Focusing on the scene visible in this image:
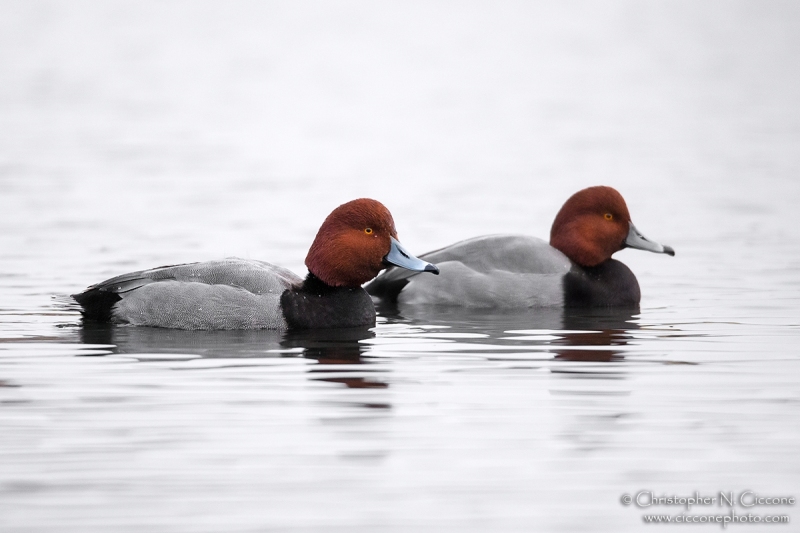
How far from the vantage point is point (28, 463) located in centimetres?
635

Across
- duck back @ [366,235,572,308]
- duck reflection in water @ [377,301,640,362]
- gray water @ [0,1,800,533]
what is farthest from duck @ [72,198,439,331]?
duck back @ [366,235,572,308]

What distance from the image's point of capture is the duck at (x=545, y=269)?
11.2m

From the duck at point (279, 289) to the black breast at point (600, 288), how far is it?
6.21ft

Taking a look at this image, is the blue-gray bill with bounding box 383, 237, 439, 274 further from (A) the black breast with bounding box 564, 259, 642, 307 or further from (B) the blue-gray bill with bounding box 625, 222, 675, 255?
(B) the blue-gray bill with bounding box 625, 222, 675, 255

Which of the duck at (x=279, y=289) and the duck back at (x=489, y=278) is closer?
the duck at (x=279, y=289)

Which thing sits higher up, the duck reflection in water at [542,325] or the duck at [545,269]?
the duck at [545,269]

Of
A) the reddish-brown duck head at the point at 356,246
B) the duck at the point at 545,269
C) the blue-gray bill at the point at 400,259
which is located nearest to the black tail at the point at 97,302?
the reddish-brown duck head at the point at 356,246

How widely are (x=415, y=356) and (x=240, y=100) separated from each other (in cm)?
2272

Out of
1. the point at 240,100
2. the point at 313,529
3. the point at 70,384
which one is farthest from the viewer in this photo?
the point at 240,100

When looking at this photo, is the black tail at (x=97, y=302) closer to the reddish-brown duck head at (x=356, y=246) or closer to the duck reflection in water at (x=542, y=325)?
the reddish-brown duck head at (x=356, y=246)

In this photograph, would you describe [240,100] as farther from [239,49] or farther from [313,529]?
[313,529]

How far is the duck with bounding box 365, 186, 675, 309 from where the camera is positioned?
11.2m

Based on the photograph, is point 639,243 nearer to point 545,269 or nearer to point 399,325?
point 545,269

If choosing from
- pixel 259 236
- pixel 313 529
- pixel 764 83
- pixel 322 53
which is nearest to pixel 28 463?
pixel 313 529
